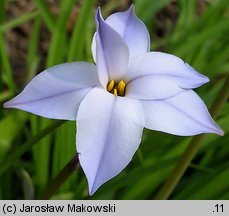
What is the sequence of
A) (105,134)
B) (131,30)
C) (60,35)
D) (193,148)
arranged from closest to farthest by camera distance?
(105,134) → (131,30) → (193,148) → (60,35)

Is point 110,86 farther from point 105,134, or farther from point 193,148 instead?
point 193,148

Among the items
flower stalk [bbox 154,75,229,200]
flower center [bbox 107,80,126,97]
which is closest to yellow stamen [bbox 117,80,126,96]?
flower center [bbox 107,80,126,97]

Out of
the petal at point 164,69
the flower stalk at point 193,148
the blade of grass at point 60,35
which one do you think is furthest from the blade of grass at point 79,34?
the petal at point 164,69

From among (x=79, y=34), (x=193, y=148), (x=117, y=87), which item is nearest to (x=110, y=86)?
(x=117, y=87)

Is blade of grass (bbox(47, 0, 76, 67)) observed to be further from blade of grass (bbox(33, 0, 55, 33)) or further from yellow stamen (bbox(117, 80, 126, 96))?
yellow stamen (bbox(117, 80, 126, 96))

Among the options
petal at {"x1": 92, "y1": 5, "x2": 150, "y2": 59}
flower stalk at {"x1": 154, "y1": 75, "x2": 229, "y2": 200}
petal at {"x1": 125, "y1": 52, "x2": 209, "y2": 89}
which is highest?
petal at {"x1": 92, "y1": 5, "x2": 150, "y2": 59}
